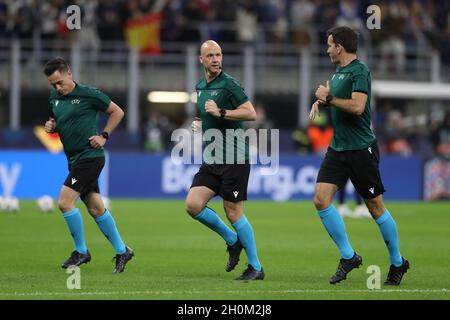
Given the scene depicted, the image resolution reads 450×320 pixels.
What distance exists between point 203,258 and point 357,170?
3492 mm

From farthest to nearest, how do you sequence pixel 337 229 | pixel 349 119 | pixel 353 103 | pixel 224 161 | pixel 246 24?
pixel 246 24 < pixel 224 161 < pixel 337 229 < pixel 349 119 < pixel 353 103

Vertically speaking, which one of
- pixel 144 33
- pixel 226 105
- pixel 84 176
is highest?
pixel 144 33

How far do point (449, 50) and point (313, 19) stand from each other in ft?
13.4

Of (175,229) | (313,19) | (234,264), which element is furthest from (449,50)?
(234,264)

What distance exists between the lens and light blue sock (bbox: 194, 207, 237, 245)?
1265cm

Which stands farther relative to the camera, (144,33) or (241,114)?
(144,33)

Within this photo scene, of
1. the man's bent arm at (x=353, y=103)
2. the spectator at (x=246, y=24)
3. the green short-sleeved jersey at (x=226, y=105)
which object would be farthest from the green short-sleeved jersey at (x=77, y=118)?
the spectator at (x=246, y=24)

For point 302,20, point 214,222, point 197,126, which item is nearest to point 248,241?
point 214,222

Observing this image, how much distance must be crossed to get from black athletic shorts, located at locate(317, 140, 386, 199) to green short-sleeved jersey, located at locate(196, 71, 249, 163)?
1008 mm

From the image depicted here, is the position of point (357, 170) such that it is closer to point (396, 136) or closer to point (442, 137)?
point (442, 137)

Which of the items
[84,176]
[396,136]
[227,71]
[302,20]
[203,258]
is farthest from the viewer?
[302,20]

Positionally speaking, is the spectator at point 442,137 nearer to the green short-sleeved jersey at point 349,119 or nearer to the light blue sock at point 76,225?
the light blue sock at point 76,225

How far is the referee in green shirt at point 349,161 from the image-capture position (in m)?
11.7

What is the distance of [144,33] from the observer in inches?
1208
